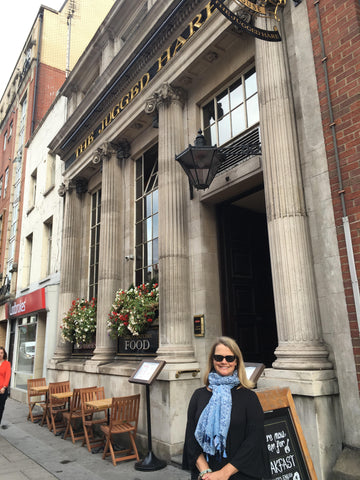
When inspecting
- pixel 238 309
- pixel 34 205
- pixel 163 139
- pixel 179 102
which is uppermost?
pixel 34 205

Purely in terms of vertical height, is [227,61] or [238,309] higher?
[227,61]

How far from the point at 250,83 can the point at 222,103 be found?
793 mm

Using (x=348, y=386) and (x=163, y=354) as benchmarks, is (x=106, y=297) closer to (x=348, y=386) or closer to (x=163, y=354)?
(x=163, y=354)

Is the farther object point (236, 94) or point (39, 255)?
point (39, 255)

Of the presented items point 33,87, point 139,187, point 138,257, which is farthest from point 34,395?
point 33,87

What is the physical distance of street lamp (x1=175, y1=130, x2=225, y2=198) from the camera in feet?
20.0

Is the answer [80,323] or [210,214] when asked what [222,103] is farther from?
[80,323]

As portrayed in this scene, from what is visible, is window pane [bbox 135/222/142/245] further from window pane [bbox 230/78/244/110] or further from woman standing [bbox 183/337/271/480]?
woman standing [bbox 183/337/271/480]

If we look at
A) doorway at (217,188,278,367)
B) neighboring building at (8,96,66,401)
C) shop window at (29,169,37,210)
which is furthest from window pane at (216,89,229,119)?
shop window at (29,169,37,210)

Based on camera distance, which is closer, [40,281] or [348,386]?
[348,386]

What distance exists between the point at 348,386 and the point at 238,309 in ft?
10.4

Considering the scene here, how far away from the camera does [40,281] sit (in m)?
14.8

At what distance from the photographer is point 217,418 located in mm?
2561

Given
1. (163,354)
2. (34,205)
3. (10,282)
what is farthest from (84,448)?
(10,282)
